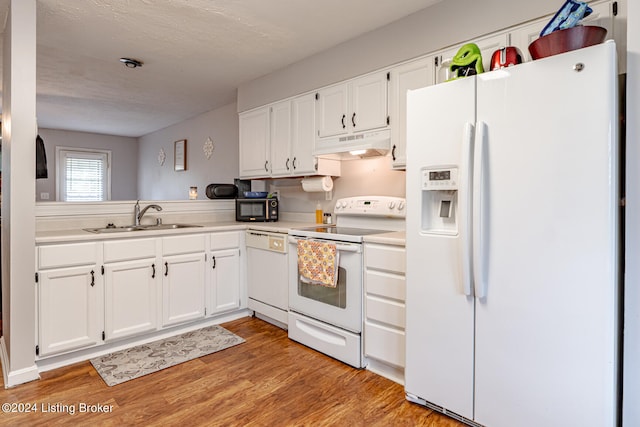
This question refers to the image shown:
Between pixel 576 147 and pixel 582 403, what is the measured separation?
40.0 inches

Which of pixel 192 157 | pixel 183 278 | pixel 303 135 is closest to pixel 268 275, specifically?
pixel 183 278

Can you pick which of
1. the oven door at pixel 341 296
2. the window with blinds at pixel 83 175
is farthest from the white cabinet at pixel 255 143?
the window with blinds at pixel 83 175

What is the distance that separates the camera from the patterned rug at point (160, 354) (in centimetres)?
238

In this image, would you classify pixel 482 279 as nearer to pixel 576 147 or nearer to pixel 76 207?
pixel 576 147

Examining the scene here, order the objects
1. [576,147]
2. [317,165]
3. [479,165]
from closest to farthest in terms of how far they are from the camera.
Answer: [576,147], [479,165], [317,165]

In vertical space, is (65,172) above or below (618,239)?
above

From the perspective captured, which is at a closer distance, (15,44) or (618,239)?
(618,239)

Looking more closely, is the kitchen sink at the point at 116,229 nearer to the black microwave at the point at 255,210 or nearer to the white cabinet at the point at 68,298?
the white cabinet at the point at 68,298

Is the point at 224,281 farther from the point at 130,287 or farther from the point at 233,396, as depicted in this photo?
the point at 233,396

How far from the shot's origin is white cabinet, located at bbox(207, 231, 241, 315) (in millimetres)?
3199

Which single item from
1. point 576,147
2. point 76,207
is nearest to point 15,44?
point 76,207

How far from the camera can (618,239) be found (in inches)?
59.0

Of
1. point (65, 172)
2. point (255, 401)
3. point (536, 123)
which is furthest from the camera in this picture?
point (65, 172)

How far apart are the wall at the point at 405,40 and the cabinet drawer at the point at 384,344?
1877mm
